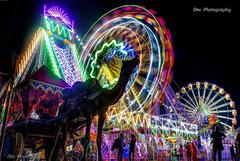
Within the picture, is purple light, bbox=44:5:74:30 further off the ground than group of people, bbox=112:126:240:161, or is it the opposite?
purple light, bbox=44:5:74:30

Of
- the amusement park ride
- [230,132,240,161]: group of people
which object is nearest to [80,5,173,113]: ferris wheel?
the amusement park ride

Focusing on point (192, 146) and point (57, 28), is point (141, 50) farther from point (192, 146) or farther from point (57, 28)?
point (192, 146)

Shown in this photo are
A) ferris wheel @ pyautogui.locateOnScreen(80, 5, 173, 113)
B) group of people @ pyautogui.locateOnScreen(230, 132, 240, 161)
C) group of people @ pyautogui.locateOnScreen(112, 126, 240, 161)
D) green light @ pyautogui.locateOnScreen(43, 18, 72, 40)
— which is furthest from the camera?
green light @ pyautogui.locateOnScreen(43, 18, 72, 40)

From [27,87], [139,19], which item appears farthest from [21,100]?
[139,19]

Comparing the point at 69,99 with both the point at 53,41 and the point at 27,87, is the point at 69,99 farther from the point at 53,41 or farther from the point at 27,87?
the point at 53,41

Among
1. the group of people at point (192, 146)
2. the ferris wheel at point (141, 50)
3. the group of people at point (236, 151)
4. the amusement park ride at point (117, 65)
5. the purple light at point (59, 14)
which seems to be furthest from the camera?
the purple light at point (59, 14)

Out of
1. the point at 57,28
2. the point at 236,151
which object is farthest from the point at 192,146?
the point at 57,28

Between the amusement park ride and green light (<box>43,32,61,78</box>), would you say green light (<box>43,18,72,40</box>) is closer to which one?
the amusement park ride

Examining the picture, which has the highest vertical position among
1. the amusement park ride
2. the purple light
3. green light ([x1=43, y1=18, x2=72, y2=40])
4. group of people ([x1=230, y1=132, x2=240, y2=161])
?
the purple light

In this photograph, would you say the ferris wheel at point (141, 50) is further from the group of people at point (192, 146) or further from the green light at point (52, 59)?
the group of people at point (192, 146)

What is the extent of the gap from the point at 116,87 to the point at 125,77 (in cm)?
30

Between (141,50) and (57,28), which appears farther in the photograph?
(57,28)

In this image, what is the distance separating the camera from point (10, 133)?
17.9ft

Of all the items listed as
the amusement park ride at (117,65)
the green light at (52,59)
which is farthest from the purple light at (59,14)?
the green light at (52,59)
